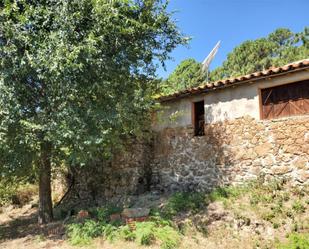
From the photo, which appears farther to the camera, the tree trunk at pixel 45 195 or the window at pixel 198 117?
the window at pixel 198 117

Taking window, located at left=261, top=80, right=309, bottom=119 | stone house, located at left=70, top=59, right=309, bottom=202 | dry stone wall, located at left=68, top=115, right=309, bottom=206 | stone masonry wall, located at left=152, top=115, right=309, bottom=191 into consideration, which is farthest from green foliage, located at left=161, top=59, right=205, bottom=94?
window, located at left=261, top=80, right=309, bottom=119

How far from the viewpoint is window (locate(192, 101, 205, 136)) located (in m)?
12.5

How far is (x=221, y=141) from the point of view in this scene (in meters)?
11.4

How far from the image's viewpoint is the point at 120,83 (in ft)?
33.5

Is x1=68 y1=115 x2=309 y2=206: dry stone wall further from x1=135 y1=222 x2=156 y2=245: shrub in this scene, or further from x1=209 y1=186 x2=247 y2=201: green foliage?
x1=135 y1=222 x2=156 y2=245: shrub

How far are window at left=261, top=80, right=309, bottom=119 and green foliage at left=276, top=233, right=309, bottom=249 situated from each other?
3702 millimetres

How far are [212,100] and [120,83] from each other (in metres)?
3.44

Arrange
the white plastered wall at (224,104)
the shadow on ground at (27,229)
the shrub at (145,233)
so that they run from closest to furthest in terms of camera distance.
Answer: the shrub at (145,233), the shadow on ground at (27,229), the white plastered wall at (224,104)

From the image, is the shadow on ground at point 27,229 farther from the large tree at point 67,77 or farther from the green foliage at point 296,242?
the green foliage at point 296,242

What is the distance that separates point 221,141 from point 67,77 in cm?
548

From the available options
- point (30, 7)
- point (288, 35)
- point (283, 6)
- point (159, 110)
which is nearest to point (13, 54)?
point (30, 7)

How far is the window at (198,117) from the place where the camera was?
12.5 metres

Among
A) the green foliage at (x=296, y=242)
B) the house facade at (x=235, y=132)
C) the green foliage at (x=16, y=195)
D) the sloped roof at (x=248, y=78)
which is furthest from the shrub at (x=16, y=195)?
the green foliage at (x=296, y=242)

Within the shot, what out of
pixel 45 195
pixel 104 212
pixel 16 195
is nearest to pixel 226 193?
pixel 104 212
